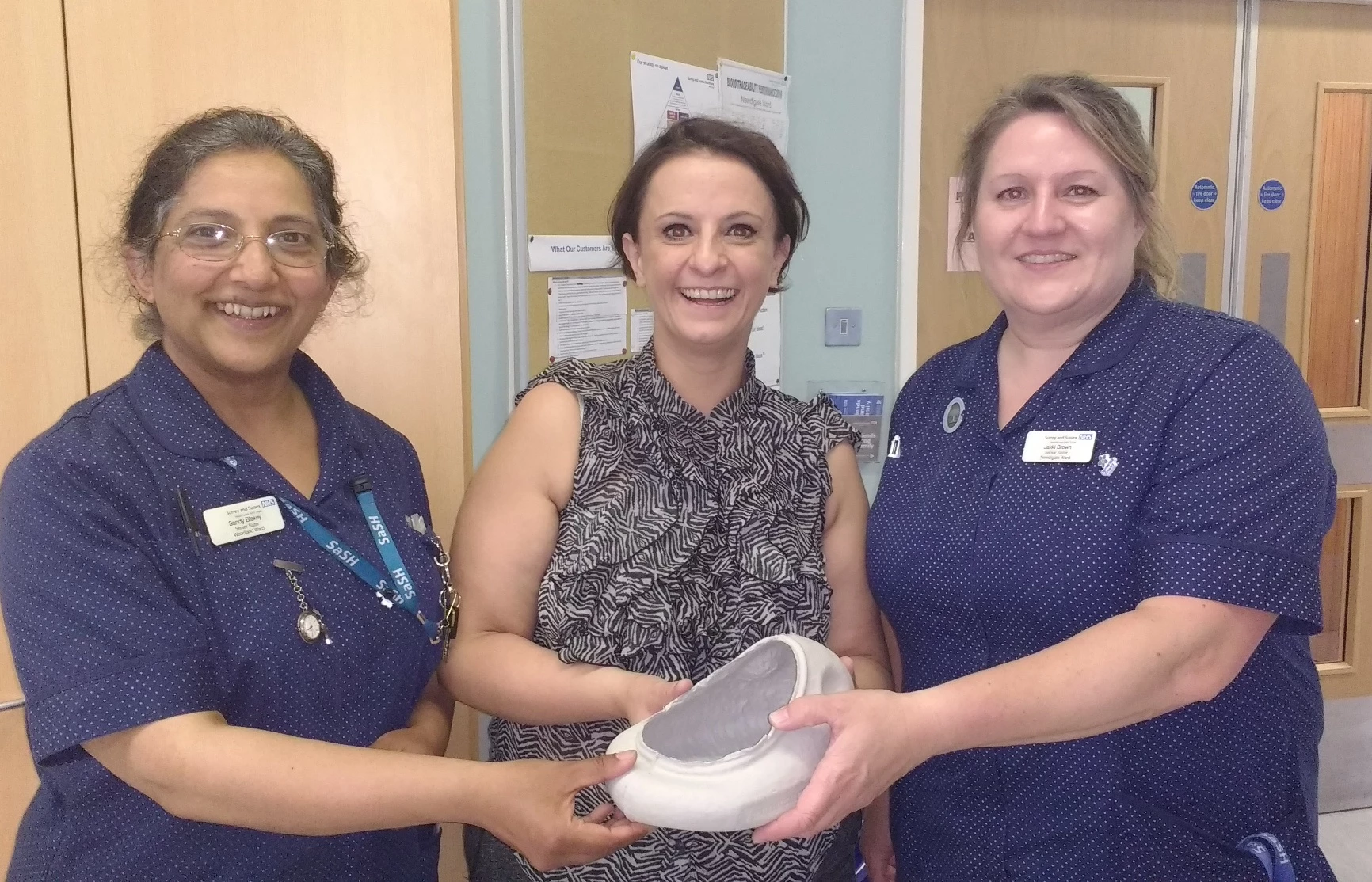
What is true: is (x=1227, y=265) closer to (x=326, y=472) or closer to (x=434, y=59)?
(x=434, y=59)

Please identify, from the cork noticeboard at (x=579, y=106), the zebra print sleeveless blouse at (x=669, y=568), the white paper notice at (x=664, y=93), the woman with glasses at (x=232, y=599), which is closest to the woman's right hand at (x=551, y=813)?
the woman with glasses at (x=232, y=599)

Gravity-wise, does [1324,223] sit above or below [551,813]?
above

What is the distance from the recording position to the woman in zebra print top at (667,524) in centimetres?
135

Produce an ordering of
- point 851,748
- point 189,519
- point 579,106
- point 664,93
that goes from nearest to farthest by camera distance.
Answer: point 851,748, point 189,519, point 579,106, point 664,93

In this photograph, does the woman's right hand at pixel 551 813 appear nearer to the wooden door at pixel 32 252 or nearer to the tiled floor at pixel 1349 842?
the wooden door at pixel 32 252

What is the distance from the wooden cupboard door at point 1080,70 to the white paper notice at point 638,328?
1044 millimetres

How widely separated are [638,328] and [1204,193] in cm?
204

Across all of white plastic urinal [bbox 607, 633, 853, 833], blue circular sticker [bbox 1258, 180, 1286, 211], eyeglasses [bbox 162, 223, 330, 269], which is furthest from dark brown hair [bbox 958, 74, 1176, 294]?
blue circular sticker [bbox 1258, 180, 1286, 211]

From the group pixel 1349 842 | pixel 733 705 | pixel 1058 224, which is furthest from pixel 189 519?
pixel 1349 842

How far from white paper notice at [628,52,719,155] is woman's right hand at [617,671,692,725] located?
1.48 metres

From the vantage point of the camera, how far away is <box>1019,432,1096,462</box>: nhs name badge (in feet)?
4.22

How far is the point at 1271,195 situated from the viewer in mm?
3281

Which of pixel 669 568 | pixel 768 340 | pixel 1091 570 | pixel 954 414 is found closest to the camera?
pixel 1091 570

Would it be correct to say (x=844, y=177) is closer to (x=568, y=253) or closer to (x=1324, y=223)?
(x=568, y=253)
